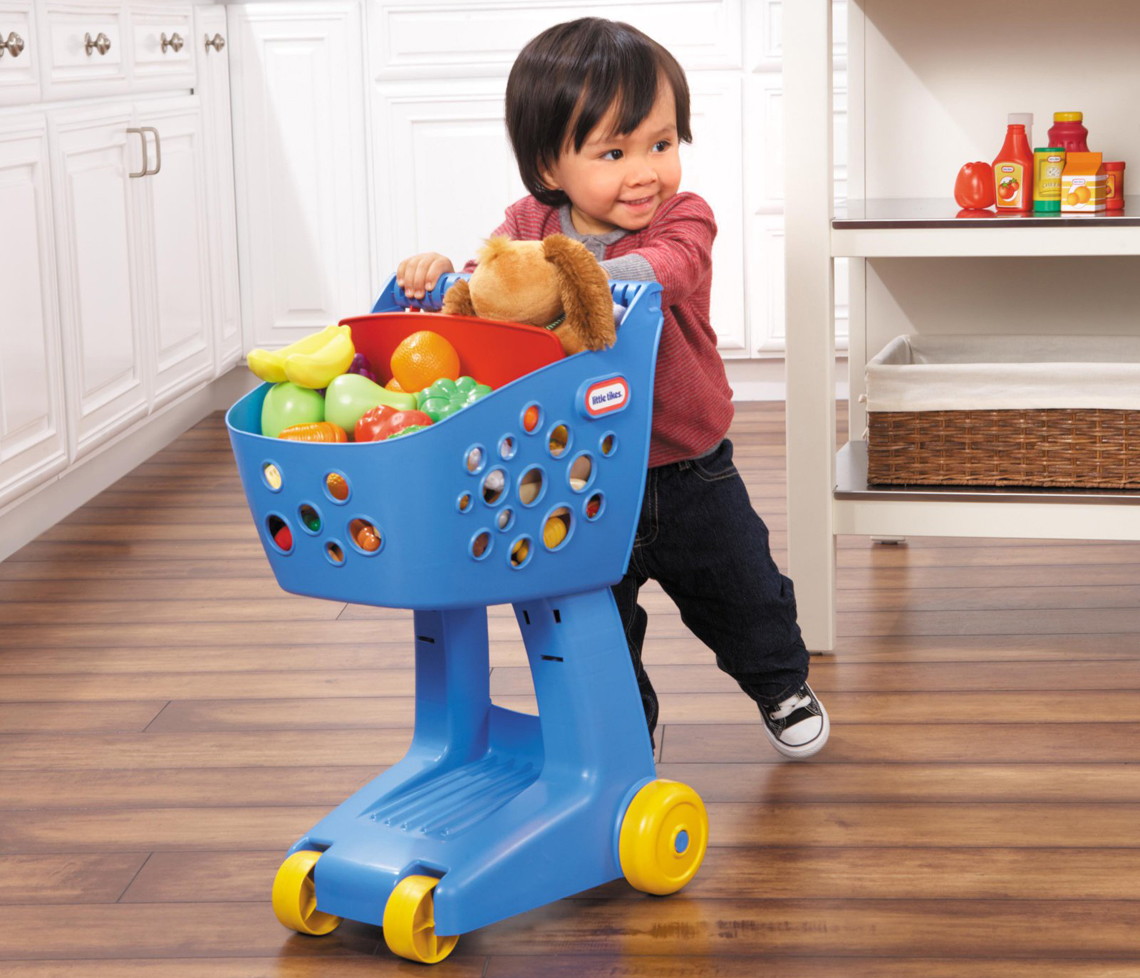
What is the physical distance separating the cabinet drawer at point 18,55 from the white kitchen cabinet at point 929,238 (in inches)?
46.9

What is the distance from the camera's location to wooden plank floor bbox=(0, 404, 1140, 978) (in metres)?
1.19

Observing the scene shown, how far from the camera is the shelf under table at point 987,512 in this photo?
1730 millimetres

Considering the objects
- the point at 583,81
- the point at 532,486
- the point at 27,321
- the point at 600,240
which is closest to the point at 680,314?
the point at 600,240

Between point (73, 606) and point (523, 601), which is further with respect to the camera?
point (73, 606)

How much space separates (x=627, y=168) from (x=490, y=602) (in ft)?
1.39

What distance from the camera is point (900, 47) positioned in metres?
2.07

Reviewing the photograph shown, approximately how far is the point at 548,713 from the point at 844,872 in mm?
294

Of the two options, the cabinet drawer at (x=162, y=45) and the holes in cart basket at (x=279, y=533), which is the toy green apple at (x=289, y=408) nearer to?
the holes in cart basket at (x=279, y=533)

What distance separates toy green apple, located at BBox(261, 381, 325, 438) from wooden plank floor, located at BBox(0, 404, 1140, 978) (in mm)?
413

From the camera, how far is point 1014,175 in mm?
1740

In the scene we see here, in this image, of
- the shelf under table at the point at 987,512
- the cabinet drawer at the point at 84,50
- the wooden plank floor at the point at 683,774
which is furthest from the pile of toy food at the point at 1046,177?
the cabinet drawer at the point at 84,50

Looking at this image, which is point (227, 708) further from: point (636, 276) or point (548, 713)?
point (636, 276)

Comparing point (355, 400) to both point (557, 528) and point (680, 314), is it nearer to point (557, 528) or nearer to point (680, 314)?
point (557, 528)

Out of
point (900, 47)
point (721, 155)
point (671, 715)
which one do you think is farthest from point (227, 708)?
point (721, 155)
